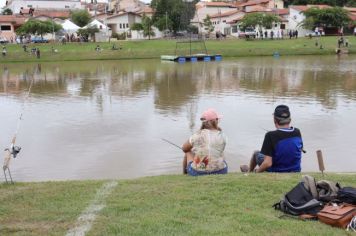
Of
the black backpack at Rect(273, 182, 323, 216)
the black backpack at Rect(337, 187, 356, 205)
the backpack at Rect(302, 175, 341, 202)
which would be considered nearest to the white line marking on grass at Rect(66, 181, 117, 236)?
the black backpack at Rect(273, 182, 323, 216)

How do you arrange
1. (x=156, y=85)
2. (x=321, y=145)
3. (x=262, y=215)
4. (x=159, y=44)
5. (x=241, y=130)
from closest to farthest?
(x=262, y=215)
(x=321, y=145)
(x=241, y=130)
(x=156, y=85)
(x=159, y=44)

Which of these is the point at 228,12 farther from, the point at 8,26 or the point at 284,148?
the point at 284,148

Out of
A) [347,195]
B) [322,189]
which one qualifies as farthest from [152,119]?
[347,195]

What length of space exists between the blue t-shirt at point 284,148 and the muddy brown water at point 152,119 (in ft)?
9.41

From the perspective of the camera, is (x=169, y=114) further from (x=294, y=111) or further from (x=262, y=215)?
(x=262, y=215)

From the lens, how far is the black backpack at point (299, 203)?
504 cm

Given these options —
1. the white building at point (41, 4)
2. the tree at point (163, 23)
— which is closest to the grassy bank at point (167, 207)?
the tree at point (163, 23)

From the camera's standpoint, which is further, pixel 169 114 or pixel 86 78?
pixel 86 78

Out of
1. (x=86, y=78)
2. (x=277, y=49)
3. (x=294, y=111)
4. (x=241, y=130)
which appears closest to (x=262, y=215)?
(x=241, y=130)

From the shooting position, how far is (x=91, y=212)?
541 centimetres

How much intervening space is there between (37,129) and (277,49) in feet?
134

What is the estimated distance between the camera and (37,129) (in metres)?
13.9

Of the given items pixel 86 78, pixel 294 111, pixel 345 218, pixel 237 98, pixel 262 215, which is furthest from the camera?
pixel 86 78

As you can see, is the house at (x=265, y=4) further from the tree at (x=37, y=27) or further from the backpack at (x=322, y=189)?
the backpack at (x=322, y=189)
